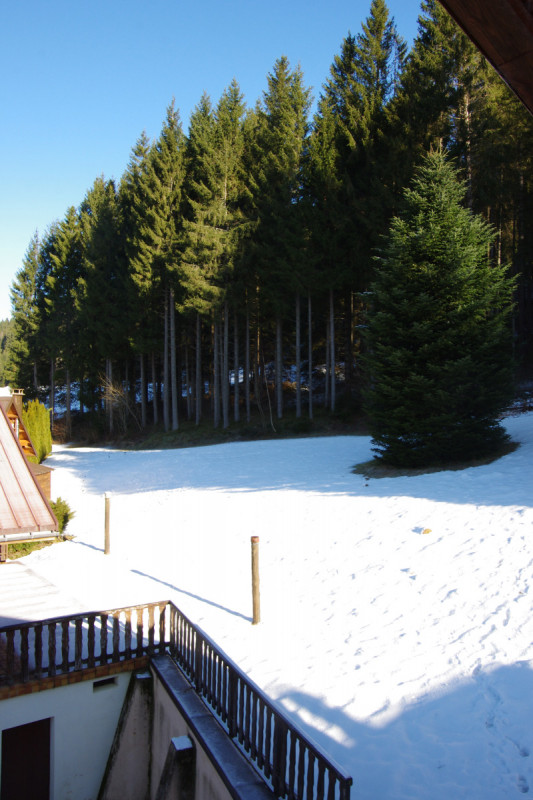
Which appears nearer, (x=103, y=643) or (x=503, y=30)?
(x=503, y=30)

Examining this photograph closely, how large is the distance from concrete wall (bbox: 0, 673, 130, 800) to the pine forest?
733 inches

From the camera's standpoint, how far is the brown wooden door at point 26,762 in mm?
6133

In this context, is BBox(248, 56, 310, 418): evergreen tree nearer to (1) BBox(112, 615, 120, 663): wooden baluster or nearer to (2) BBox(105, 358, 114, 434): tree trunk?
(2) BBox(105, 358, 114, 434): tree trunk

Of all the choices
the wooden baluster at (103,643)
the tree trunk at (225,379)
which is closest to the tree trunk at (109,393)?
the tree trunk at (225,379)

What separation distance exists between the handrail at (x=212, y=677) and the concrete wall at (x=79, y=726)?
1.22 ft

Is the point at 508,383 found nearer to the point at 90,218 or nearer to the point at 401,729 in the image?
the point at 401,729

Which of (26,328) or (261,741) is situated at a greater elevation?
(26,328)

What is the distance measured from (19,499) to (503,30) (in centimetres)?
687

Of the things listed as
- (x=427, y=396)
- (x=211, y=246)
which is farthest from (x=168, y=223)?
(x=427, y=396)

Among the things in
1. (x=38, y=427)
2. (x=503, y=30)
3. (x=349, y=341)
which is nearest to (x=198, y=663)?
(x=503, y=30)

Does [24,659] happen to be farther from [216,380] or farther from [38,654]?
[216,380]

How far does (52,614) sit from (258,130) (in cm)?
3168

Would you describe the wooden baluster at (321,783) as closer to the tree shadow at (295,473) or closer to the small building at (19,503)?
the small building at (19,503)

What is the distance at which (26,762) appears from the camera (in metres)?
6.25
